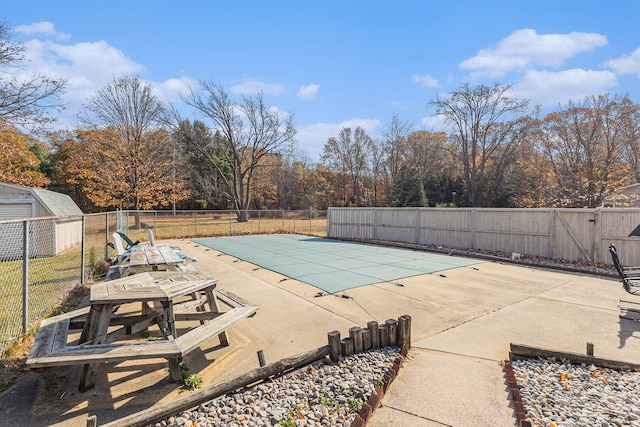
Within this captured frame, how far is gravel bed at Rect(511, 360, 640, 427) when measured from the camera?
2346mm

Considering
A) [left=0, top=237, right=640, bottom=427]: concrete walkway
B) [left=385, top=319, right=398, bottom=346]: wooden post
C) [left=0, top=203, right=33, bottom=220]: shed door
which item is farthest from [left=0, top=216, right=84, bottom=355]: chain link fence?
[left=385, top=319, right=398, bottom=346]: wooden post

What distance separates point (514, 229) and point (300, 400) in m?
10.8

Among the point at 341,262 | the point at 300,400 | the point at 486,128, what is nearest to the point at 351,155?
the point at 486,128

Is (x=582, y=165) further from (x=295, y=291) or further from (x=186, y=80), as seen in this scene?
(x=186, y=80)

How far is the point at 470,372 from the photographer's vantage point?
3146mm

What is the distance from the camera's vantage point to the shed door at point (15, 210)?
11.7 m

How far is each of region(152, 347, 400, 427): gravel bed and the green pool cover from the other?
10.6ft

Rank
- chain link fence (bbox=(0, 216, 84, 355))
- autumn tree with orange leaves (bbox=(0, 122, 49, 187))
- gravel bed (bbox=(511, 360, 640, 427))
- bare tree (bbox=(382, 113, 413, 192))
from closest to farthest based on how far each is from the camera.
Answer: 1. gravel bed (bbox=(511, 360, 640, 427))
2. chain link fence (bbox=(0, 216, 84, 355))
3. autumn tree with orange leaves (bbox=(0, 122, 49, 187))
4. bare tree (bbox=(382, 113, 413, 192))

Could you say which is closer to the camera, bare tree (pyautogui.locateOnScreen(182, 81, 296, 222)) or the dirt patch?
the dirt patch

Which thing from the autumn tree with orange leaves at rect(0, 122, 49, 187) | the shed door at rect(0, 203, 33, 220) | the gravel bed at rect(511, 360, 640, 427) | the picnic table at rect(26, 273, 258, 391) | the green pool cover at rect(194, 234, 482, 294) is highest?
the autumn tree with orange leaves at rect(0, 122, 49, 187)

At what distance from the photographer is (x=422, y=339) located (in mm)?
4020

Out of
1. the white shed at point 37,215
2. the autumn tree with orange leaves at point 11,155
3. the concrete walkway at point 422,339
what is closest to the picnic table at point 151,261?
the concrete walkway at point 422,339

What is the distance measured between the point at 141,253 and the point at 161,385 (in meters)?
4.26

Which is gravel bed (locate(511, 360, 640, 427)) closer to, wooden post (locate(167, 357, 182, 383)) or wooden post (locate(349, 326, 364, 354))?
wooden post (locate(349, 326, 364, 354))
